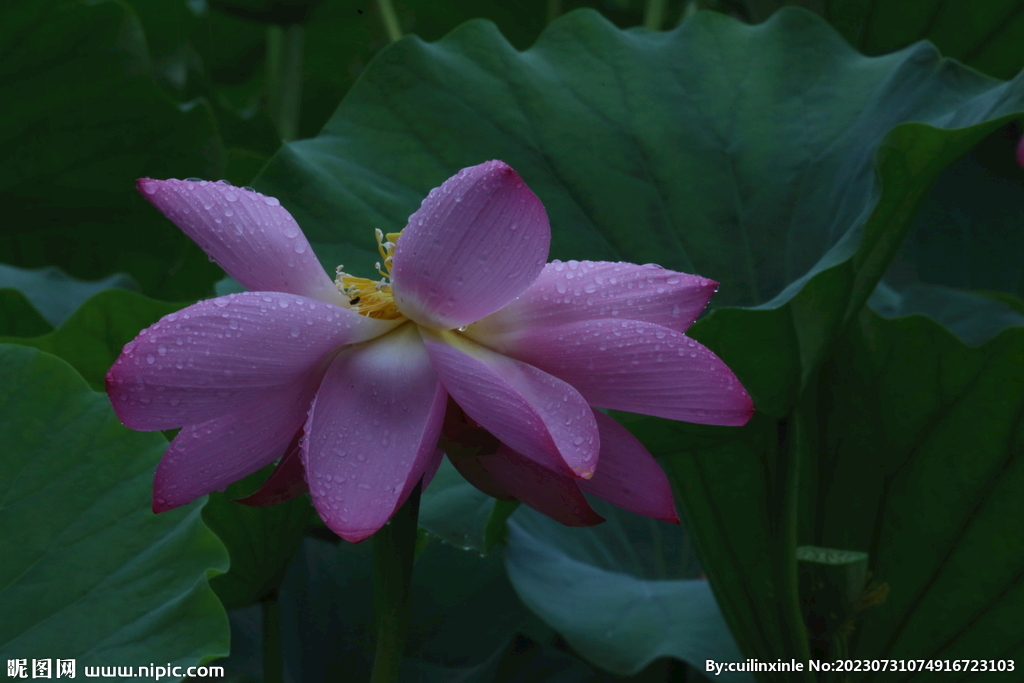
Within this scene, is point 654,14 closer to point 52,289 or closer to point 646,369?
point 52,289

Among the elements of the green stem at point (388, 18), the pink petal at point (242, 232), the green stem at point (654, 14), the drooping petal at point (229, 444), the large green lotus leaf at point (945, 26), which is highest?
the pink petal at point (242, 232)

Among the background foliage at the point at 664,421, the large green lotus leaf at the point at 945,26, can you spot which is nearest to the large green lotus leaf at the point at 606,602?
the background foliage at the point at 664,421

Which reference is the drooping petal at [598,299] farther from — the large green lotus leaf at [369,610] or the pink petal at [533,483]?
the large green lotus leaf at [369,610]

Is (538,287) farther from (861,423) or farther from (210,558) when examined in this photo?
(861,423)

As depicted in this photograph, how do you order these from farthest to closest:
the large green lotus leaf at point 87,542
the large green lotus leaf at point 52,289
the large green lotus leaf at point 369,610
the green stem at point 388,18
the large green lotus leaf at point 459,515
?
the green stem at point 388,18, the large green lotus leaf at point 52,289, the large green lotus leaf at point 369,610, the large green lotus leaf at point 459,515, the large green lotus leaf at point 87,542

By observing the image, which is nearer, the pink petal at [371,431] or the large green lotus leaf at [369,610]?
the pink petal at [371,431]

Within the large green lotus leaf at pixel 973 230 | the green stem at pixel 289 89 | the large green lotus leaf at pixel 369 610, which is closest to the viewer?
the large green lotus leaf at pixel 369 610

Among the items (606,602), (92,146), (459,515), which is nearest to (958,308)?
(606,602)

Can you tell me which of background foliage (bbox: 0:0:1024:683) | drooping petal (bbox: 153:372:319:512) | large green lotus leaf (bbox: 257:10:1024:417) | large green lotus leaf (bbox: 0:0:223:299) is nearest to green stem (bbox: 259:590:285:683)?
background foliage (bbox: 0:0:1024:683)

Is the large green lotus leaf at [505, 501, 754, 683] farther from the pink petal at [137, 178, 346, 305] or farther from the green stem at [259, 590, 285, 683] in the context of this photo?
the pink petal at [137, 178, 346, 305]
